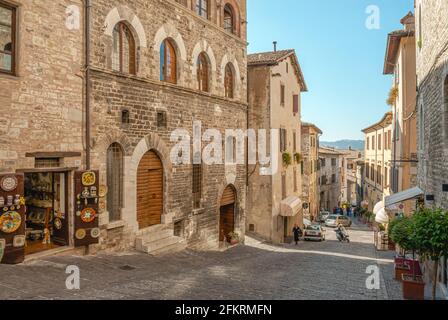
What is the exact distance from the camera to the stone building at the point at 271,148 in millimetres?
21875

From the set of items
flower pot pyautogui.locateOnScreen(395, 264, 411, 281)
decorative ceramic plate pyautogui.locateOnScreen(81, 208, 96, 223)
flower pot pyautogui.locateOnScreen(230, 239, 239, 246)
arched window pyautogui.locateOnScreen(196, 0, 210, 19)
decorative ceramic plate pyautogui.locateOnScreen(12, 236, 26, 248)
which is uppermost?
arched window pyautogui.locateOnScreen(196, 0, 210, 19)

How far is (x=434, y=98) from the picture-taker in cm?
1067

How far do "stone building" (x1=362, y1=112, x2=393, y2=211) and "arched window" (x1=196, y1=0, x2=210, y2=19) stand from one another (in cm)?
1487

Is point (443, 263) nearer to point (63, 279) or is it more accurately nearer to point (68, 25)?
point (63, 279)

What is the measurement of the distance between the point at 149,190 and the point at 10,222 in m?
5.12

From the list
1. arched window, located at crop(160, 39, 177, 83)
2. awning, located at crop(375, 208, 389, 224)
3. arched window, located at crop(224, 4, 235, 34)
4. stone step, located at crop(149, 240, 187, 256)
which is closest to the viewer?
stone step, located at crop(149, 240, 187, 256)

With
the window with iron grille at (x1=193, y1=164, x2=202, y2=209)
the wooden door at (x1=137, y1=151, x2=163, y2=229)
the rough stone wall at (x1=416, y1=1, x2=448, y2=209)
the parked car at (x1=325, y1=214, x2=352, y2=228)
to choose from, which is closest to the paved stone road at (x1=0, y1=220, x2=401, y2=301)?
the wooden door at (x1=137, y1=151, x2=163, y2=229)

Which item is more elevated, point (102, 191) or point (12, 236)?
point (102, 191)

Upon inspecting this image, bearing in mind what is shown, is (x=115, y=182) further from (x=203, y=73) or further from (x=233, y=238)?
(x=233, y=238)

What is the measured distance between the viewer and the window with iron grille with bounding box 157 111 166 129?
1316 centimetres

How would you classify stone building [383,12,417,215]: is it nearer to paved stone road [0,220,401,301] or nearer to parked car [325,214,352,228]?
paved stone road [0,220,401,301]

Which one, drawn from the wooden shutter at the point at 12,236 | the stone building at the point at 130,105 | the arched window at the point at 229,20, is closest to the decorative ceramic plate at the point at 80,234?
the stone building at the point at 130,105

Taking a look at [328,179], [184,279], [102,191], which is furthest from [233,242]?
[328,179]

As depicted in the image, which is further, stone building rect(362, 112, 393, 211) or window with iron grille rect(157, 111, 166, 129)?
stone building rect(362, 112, 393, 211)
